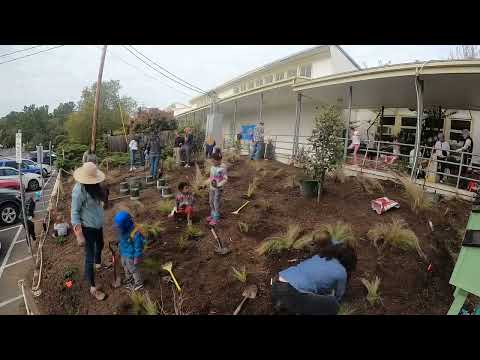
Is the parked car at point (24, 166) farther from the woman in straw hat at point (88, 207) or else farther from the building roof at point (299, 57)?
the building roof at point (299, 57)

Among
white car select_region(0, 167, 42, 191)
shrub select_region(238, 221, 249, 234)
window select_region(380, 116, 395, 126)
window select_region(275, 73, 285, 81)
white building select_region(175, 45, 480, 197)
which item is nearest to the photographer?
shrub select_region(238, 221, 249, 234)

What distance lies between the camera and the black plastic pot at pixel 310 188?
6359 mm

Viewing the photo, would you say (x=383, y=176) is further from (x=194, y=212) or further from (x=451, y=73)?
(x=194, y=212)

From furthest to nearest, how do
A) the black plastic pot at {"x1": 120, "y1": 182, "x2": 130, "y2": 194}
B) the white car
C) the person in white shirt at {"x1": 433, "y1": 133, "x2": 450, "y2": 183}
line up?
1. the white car
2. the black plastic pot at {"x1": 120, "y1": 182, "x2": 130, "y2": 194}
3. the person in white shirt at {"x1": 433, "y1": 133, "x2": 450, "y2": 183}

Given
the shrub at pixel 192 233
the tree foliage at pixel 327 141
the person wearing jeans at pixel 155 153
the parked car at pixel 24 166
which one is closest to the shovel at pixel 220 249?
the shrub at pixel 192 233

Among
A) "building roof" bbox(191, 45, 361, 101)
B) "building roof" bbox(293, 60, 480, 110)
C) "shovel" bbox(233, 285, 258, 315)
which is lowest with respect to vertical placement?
"shovel" bbox(233, 285, 258, 315)

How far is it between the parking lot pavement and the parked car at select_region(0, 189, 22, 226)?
25 cm

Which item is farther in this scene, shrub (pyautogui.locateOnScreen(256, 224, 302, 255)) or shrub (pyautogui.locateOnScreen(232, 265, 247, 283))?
shrub (pyautogui.locateOnScreen(256, 224, 302, 255))

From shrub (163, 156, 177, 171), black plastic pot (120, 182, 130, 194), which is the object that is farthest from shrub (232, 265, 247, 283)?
shrub (163, 156, 177, 171)

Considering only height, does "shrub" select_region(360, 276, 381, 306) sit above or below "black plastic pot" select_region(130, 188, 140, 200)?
below

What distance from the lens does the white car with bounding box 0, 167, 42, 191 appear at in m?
11.2

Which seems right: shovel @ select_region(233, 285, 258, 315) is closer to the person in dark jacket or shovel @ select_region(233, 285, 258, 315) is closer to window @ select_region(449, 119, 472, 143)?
the person in dark jacket

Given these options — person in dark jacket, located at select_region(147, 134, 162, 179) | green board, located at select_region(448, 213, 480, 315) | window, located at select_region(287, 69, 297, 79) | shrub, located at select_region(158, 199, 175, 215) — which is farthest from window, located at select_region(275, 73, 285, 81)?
green board, located at select_region(448, 213, 480, 315)

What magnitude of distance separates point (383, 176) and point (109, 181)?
8416mm
